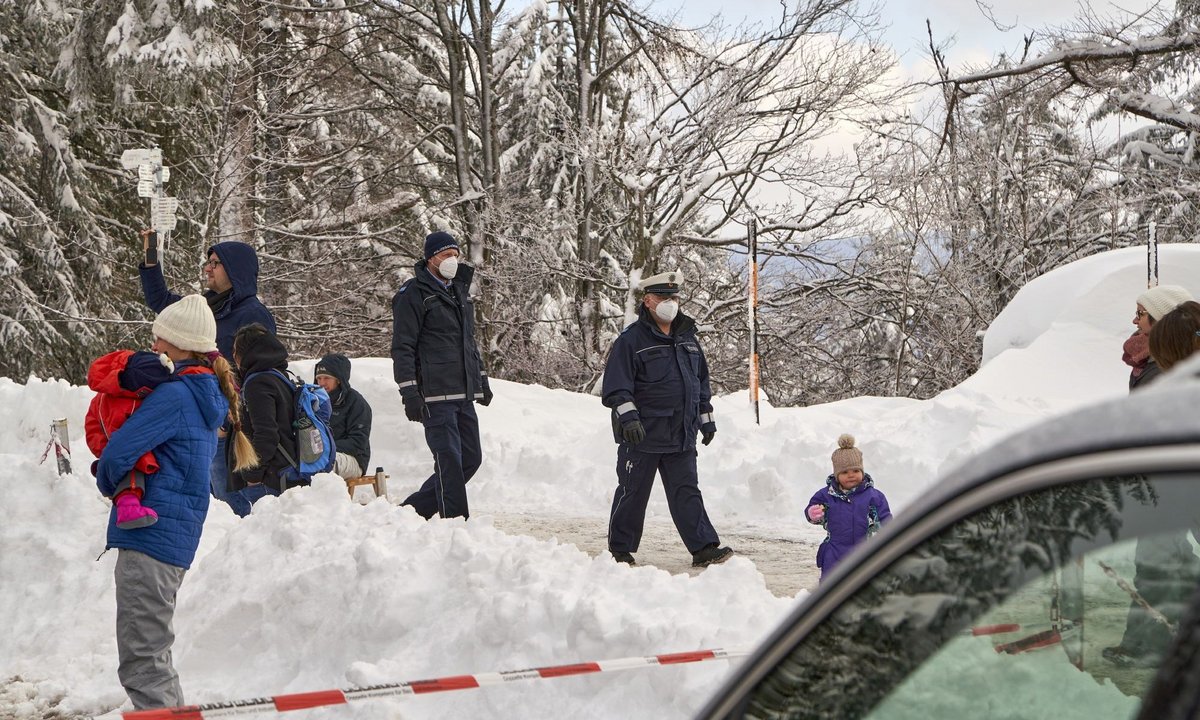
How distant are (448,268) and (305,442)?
5.36ft

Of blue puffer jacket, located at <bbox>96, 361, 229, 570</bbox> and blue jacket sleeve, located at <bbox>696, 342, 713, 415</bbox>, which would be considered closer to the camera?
blue puffer jacket, located at <bbox>96, 361, 229, 570</bbox>

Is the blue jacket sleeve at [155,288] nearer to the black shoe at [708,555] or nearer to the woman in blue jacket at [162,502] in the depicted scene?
the woman in blue jacket at [162,502]

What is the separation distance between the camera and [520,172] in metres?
24.6

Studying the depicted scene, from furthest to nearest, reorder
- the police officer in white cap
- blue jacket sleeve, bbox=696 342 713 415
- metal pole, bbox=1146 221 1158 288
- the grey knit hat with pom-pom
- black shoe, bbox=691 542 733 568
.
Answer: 1. metal pole, bbox=1146 221 1158 288
2. blue jacket sleeve, bbox=696 342 713 415
3. black shoe, bbox=691 542 733 568
4. the police officer in white cap
5. the grey knit hat with pom-pom

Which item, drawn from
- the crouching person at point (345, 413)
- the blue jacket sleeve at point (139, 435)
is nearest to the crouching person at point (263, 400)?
the crouching person at point (345, 413)

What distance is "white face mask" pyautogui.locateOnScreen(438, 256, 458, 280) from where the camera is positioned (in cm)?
802

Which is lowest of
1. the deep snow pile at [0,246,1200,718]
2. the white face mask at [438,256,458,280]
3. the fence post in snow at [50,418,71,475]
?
the deep snow pile at [0,246,1200,718]

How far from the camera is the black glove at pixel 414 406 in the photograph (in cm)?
770

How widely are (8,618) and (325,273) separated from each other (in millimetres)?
16963

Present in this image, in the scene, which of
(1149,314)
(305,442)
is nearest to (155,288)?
(305,442)

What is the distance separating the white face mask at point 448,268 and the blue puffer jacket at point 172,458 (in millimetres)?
3596

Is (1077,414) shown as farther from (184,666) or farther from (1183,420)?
(184,666)

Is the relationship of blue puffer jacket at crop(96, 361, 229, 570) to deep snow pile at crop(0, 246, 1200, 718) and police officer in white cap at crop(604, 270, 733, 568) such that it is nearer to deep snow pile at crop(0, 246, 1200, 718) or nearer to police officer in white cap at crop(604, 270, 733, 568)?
deep snow pile at crop(0, 246, 1200, 718)

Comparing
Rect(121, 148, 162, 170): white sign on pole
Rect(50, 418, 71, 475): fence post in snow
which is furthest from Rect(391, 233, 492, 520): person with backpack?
Rect(121, 148, 162, 170): white sign on pole
